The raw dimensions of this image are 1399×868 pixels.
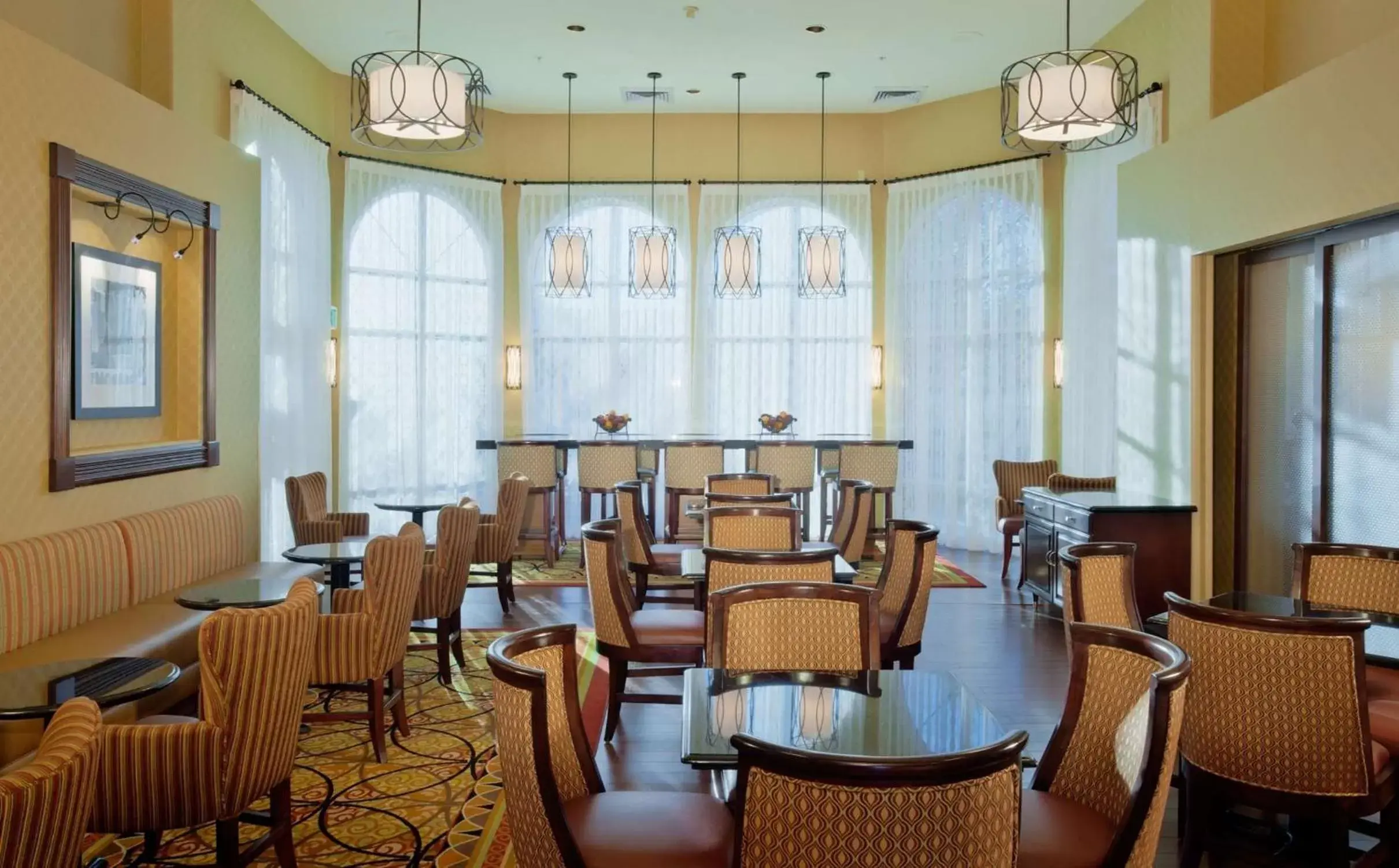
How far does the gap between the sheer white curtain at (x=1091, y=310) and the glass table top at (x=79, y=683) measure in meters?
6.80

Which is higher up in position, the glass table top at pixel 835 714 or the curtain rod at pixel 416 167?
the curtain rod at pixel 416 167

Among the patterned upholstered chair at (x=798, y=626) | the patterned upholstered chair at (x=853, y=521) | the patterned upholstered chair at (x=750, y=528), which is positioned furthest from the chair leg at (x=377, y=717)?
the patterned upholstered chair at (x=853, y=521)

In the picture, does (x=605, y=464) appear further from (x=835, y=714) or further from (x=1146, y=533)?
(x=835, y=714)

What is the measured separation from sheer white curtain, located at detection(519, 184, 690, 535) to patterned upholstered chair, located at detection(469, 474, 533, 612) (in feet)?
10.4

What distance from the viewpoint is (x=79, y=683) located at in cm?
323

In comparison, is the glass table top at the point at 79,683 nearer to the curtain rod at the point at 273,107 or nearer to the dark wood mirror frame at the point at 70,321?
the dark wood mirror frame at the point at 70,321

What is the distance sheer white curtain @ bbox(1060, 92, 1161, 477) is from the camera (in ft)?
27.7

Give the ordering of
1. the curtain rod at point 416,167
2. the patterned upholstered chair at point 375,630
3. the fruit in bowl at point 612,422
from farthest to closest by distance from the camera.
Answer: the fruit in bowl at point 612,422, the curtain rod at point 416,167, the patterned upholstered chair at point 375,630

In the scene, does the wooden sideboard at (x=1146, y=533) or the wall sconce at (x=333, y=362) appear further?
the wall sconce at (x=333, y=362)

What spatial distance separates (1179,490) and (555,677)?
17.9ft

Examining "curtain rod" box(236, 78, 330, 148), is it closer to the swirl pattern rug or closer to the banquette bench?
the banquette bench

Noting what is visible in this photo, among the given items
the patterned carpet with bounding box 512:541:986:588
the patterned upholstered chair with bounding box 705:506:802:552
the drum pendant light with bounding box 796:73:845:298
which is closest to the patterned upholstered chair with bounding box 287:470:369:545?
the patterned carpet with bounding box 512:541:986:588

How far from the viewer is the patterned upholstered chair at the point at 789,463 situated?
30.2 feet

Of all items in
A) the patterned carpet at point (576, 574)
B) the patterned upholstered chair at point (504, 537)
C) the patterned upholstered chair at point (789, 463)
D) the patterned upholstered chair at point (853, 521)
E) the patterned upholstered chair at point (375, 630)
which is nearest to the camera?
the patterned upholstered chair at point (375, 630)
